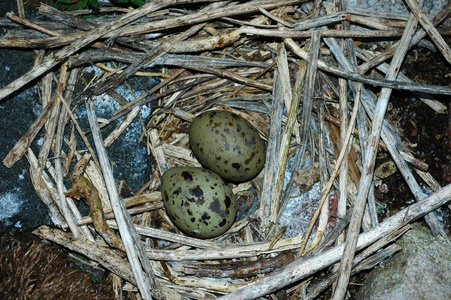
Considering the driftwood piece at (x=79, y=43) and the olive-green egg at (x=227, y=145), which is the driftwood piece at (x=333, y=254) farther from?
the driftwood piece at (x=79, y=43)

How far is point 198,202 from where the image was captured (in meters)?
3.01

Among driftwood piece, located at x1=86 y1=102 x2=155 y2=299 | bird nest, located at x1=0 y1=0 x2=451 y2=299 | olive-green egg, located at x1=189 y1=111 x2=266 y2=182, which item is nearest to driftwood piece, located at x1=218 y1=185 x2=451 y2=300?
bird nest, located at x1=0 y1=0 x2=451 y2=299

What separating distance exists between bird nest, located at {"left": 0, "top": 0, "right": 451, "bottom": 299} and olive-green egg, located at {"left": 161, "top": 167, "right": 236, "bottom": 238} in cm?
19

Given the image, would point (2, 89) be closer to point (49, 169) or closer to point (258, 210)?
point (49, 169)

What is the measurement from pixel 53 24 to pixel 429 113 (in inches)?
106

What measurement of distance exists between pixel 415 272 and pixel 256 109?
1.56 m

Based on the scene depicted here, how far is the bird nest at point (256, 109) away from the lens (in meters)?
3.08

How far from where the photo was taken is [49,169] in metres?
3.21

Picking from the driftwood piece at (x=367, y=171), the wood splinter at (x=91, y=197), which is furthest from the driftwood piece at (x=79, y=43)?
the driftwood piece at (x=367, y=171)

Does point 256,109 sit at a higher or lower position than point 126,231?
higher

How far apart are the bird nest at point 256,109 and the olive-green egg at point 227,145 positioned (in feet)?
0.61

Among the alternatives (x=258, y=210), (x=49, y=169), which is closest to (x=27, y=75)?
(x=49, y=169)

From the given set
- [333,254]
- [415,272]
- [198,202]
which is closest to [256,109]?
[198,202]

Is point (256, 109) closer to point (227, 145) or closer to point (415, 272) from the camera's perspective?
point (227, 145)
